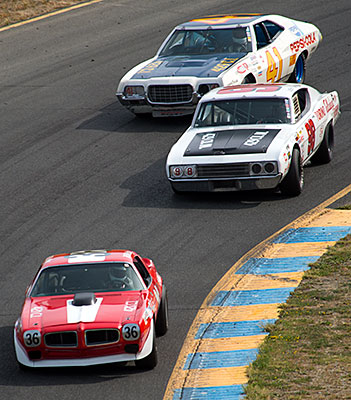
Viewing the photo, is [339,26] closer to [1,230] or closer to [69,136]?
[69,136]

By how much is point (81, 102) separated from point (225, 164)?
7037 mm

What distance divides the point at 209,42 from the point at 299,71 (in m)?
2.50

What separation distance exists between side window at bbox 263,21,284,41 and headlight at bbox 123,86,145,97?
3358 millimetres

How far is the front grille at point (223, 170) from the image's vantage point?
12594mm

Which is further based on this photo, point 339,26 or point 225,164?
point 339,26

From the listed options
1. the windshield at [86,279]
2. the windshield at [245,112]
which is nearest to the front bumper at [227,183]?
the windshield at [245,112]

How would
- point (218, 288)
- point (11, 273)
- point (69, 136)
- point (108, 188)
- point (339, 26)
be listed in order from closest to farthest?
1. point (218, 288)
2. point (11, 273)
3. point (108, 188)
4. point (69, 136)
5. point (339, 26)

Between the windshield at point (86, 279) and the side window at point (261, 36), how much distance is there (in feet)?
31.9

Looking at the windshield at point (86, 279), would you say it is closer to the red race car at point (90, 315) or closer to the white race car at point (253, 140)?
the red race car at point (90, 315)

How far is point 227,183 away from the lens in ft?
41.8

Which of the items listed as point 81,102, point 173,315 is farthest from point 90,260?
point 81,102

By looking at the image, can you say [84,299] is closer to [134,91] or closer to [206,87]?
[206,87]

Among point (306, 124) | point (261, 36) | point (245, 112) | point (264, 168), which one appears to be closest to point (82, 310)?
point (264, 168)

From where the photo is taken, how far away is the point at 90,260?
891 cm
